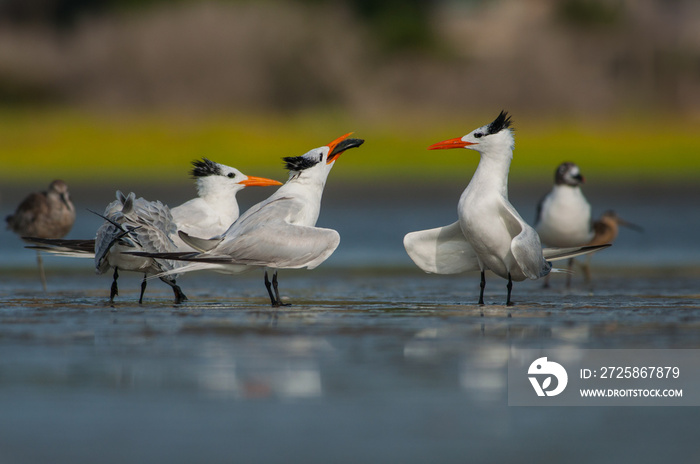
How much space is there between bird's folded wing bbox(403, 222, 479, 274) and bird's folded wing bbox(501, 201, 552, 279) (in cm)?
55

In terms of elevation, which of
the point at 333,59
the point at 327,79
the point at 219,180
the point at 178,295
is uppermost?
the point at 333,59

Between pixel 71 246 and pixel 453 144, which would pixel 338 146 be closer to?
pixel 453 144

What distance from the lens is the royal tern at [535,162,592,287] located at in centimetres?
1222

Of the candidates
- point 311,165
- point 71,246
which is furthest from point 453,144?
point 71,246

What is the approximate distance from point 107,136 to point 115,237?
29.6 metres

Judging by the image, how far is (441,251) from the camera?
9586 mm

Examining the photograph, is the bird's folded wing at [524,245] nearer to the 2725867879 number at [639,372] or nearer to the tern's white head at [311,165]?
the tern's white head at [311,165]

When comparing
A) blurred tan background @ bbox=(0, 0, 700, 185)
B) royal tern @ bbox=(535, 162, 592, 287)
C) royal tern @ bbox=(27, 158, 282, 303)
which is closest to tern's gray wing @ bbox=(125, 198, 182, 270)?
royal tern @ bbox=(27, 158, 282, 303)

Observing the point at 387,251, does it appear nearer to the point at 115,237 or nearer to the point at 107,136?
the point at 115,237

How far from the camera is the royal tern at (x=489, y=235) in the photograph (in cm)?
894

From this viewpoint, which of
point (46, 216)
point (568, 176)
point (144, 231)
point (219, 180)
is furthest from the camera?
point (568, 176)

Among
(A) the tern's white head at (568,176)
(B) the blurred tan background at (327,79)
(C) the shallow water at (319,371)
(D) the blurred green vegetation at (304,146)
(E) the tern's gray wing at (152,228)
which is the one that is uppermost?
(B) the blurred tan background at (327,79)

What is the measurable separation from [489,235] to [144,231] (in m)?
2.69

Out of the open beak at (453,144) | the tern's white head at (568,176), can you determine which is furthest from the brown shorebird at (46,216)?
the tern's white head at (568,176)
